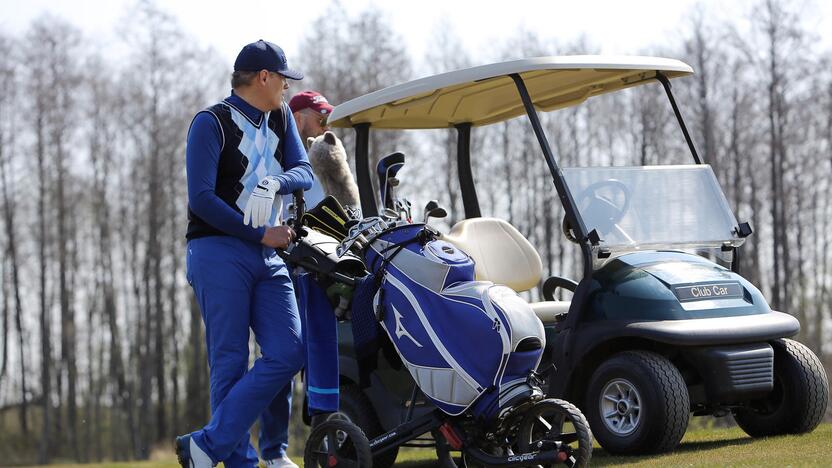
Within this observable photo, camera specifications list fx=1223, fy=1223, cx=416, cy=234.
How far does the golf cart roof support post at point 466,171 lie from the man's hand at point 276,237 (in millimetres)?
3012

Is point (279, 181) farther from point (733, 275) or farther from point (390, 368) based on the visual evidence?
point (733, 275)

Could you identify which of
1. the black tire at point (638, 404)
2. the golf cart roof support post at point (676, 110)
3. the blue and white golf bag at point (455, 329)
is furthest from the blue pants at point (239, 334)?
the golf cart roof support post at point (676, 110)

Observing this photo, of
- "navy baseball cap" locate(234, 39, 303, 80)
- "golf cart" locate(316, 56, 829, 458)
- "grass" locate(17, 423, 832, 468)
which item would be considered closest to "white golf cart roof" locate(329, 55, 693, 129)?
"golf cart" locate(316, 56, 829, 458)

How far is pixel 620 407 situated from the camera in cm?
596

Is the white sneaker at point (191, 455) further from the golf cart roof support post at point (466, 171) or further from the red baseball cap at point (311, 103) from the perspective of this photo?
the golf cart roof support post at point (466, 171)

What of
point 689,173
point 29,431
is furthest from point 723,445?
point 29,431

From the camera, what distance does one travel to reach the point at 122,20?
29.2 m

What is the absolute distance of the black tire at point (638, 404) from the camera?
18.8 ft

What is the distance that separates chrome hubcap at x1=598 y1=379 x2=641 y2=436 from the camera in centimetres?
589

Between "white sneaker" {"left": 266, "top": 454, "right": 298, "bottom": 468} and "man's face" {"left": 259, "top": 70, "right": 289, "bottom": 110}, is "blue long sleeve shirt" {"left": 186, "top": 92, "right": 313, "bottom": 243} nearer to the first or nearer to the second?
"man's face" {"left": 259, "top": 70, "right": 289, "bottom": 110}

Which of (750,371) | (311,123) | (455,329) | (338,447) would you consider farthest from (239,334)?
(750,371)

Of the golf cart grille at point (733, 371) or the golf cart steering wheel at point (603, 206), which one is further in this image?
the golf cart steering wheel at point (603, 206)

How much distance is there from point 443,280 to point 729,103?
25.8m

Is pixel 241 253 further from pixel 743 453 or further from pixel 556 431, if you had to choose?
pixel 743 453
